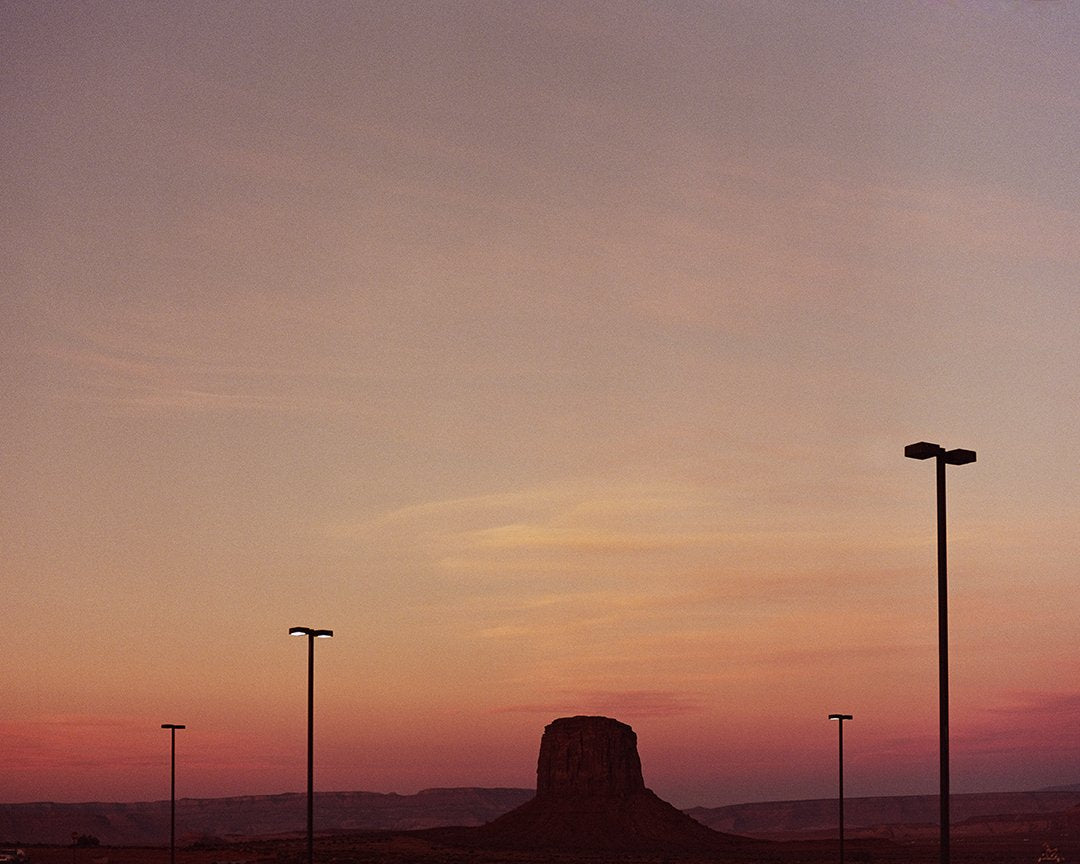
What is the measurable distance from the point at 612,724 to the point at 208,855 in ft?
283

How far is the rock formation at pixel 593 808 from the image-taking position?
166 meters

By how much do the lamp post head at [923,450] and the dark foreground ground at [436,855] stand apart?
74494 mm

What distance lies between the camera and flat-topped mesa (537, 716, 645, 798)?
182 m

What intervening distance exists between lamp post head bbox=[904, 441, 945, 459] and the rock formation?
140189 mm

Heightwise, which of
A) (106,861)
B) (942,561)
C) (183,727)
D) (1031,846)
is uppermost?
(942,561)

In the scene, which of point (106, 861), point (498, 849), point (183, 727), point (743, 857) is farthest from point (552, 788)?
point (183, 727)

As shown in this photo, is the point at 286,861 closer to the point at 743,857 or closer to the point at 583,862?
the point at 583,862

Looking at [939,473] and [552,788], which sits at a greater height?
[939,473]

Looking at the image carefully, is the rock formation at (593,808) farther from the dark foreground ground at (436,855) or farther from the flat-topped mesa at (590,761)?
the dark foreground ground at (436,855)

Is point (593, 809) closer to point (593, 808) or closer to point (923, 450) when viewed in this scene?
point (593, 808)

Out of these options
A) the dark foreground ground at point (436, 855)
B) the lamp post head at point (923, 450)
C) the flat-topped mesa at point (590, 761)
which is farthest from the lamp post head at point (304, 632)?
the flat-topped mesa at point (590, 761)

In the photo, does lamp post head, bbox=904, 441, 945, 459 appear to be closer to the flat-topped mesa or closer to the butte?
the butte

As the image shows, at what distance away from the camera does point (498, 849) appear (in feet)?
522

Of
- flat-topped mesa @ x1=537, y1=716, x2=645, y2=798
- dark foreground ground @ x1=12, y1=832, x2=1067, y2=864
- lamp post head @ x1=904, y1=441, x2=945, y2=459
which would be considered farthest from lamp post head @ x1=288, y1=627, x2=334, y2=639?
flat-topped mesa @ x1=537, y1=716, x2=645, y2=798
